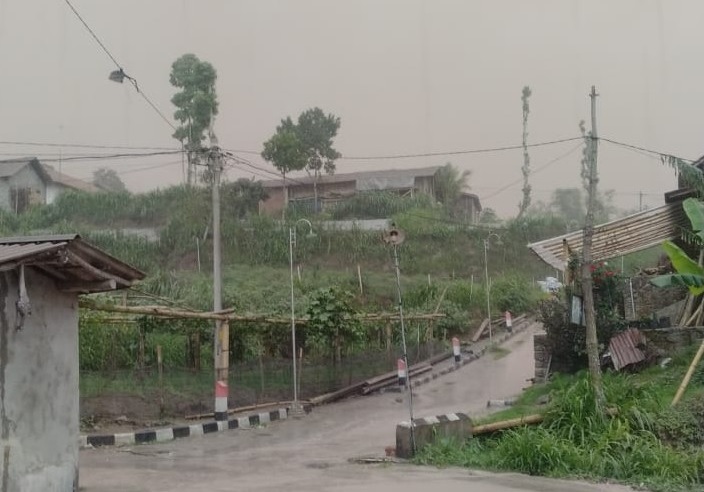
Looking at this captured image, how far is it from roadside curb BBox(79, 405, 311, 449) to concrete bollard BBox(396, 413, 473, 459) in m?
4.45

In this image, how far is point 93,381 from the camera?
13477 mm

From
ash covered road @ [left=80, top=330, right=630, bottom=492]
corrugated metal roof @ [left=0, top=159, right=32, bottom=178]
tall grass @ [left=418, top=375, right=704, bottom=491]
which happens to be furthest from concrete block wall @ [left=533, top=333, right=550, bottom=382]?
corrugated metal roof @ [left=0, top=159, right=32, bottom=178]

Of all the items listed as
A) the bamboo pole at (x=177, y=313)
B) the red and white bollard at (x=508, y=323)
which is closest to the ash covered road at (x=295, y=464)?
the bamboo pole at (x=177, y=313)

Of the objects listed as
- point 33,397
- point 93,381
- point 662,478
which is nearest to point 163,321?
point 93,381

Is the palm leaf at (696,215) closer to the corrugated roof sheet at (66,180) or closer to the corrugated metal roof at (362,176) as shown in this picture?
the corrugated metal roof at (362,176)

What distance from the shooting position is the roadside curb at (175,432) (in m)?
11.9

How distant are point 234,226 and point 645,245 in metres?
23.5

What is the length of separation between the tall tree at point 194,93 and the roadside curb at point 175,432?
22441 mm

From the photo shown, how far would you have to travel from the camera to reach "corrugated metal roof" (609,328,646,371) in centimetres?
1433

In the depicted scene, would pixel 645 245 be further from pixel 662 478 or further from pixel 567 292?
pixel 662 478

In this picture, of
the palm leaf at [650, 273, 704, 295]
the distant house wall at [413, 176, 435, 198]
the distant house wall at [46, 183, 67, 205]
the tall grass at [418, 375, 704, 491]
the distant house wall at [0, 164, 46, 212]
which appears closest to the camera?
the tall grass at [418, 375, 704, 491]

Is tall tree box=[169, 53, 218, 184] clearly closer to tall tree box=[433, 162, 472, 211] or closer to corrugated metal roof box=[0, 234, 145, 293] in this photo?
tall tree box=[433, 162, 472, 211]

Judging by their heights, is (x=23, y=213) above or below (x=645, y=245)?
above

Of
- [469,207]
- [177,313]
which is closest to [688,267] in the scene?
[177,313]
